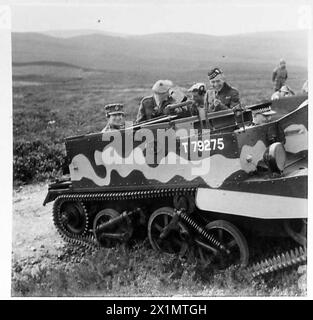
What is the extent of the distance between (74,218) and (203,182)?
207 cm

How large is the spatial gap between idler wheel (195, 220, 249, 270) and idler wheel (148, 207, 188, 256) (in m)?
0.21

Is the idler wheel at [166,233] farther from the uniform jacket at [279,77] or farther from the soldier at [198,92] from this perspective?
the uniform jacket at [279,77]

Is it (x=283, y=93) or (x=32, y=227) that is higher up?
(x=283, y=93)

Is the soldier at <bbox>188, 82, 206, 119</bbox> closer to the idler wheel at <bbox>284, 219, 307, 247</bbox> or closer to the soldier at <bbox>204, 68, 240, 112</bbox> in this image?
the soldier at <bbox>204, 68, 240, 112</bbox>

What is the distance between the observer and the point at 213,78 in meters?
7.85

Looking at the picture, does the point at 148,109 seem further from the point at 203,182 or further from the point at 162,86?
the point at 203,182

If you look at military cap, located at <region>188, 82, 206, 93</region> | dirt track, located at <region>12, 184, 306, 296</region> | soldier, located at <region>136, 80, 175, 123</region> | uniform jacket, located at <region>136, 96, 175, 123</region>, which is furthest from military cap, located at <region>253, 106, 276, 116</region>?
dirt track, located at <region>12, 184, 306, 296</region>

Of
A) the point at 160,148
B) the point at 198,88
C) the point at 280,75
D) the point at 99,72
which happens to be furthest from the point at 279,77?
the point at 99,72

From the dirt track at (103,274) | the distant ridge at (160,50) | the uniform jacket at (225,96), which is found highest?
the distant ridge at (160,50)

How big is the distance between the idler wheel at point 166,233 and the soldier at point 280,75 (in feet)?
Answer: 6.63

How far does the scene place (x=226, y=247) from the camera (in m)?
7.00

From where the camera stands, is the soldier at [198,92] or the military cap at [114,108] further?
the military cap at [114,108]

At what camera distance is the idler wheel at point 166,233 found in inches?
287

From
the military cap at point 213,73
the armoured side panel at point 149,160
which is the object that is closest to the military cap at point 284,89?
the military cap at point 213,73
